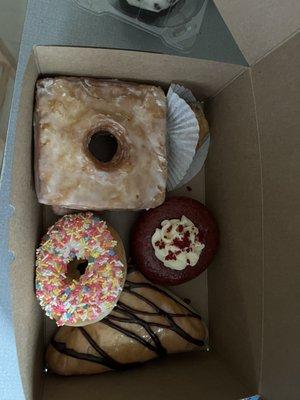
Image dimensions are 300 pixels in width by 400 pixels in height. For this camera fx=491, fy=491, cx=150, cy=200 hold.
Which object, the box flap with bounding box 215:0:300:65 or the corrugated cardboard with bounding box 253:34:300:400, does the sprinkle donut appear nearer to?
the corrugated cardboard with bounding box 253:34:300:400

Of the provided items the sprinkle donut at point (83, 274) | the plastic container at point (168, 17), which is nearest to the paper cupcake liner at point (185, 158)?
the plastic container at point (168, 17)

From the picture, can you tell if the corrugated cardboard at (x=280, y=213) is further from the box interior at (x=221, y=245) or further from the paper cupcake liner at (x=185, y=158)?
the paper cupcake liner at (x=185, y=158)

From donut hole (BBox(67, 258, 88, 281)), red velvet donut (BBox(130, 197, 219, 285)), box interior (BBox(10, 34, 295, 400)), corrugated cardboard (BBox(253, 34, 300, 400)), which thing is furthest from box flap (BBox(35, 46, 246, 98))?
donut hole (BBox(67, 258, 88, 281))

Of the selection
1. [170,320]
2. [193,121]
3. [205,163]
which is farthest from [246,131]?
[170,320]

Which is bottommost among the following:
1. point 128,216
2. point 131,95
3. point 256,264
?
point 256,264

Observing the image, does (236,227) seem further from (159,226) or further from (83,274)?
(83,274)

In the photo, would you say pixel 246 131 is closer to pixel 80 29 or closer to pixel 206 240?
pixel 206 240


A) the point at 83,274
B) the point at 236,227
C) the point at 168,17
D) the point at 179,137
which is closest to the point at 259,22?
the point at 168,17
